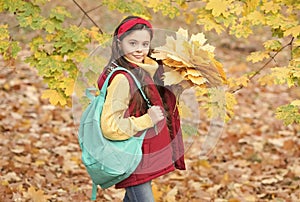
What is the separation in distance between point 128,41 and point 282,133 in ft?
13.3

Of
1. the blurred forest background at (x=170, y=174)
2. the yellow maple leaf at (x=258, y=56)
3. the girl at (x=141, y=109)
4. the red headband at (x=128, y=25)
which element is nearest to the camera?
the girl at (x=141, y=109)

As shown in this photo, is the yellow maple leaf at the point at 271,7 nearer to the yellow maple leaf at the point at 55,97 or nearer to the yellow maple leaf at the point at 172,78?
the yellow maple leaf at the point at 172,78

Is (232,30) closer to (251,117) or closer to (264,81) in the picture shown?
(264,81)

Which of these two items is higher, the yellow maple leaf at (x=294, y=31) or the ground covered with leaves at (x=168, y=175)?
the yellow maple leaf at (x=294, y=31)

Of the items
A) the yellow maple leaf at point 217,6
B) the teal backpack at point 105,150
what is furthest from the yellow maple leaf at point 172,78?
the yellow maple leaf at point 217,6

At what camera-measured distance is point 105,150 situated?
2371mm

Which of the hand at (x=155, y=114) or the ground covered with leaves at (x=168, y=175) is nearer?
the hand at (x=155, y=114)

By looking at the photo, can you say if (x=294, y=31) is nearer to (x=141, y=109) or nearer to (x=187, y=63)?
(x=187, y=63)

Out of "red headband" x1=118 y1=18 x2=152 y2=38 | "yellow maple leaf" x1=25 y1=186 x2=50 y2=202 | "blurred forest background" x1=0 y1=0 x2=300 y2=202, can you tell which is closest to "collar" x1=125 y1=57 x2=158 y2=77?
"red headband" x1=118 y1=18 x2=152 y2=38

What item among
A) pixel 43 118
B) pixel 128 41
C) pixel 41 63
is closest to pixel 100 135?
pixel 128 41

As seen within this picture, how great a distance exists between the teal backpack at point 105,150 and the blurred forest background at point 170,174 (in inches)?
14.1

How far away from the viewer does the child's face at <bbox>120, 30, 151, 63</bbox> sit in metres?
2.44

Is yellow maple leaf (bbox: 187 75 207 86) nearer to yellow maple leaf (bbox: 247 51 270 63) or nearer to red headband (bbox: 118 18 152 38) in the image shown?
red headband (bbox: 118 18 152 38)

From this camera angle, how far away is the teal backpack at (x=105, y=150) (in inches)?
93.4
